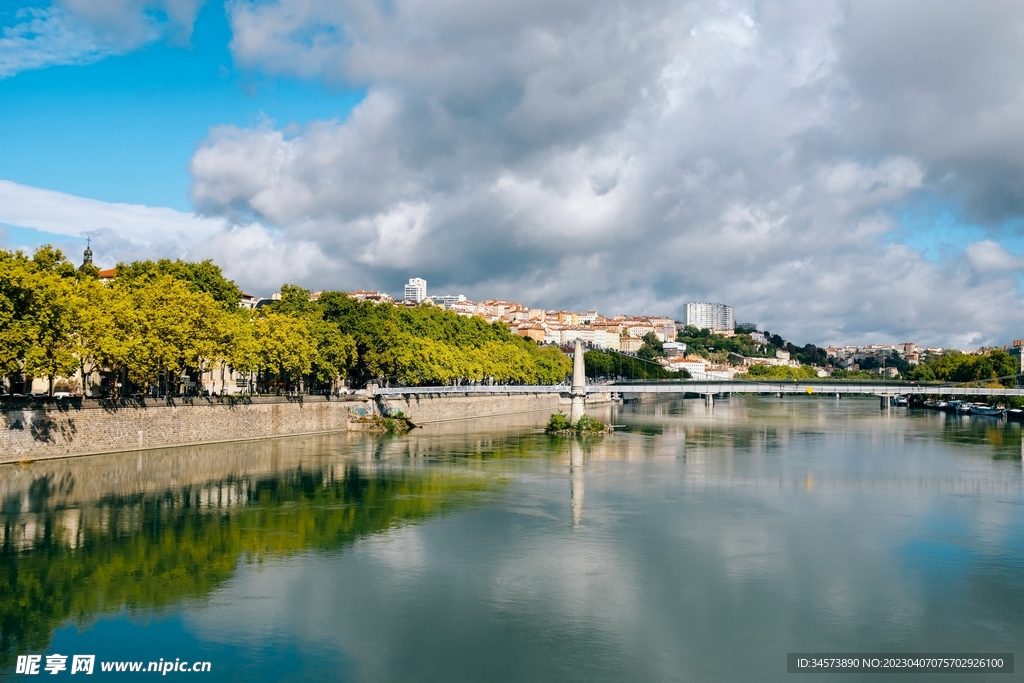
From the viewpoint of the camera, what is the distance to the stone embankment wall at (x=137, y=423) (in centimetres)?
2880

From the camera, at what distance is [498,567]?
1773 centimetres

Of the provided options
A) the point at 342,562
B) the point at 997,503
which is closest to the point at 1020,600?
the point at 997,503

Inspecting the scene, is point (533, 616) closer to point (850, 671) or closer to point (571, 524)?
point (850, 671)

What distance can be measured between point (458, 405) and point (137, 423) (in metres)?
28.5

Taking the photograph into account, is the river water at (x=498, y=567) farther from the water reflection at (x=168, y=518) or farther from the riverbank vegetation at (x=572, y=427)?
the riverbank vegetation at (x=572, y=427)

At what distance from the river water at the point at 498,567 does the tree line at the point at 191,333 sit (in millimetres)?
4025

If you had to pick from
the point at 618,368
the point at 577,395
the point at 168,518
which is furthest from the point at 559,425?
the point at 618,368

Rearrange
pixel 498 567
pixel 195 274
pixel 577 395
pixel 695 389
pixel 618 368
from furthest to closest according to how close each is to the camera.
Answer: pixel 618 368, pixel 695 389, pixel 577 395, pixel 195 274, pixel 498 567

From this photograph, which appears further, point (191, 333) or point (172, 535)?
point (191, 333)

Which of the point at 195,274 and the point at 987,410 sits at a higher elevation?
the point at 195,274

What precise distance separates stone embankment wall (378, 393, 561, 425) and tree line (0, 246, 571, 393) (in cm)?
143

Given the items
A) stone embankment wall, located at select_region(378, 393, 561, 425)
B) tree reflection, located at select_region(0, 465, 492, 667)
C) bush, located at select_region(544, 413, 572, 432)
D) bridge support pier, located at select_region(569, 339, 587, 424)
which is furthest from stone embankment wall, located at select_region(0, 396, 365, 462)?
bridge support pier, located at select_region(569, 339, 587, 424)

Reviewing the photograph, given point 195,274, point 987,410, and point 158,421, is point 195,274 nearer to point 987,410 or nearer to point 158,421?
point 158,421

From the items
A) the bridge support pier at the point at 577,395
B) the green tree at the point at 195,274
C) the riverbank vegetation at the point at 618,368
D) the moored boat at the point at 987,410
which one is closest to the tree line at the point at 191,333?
the green tree at the point at 195,274
